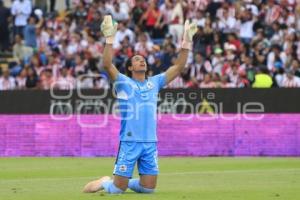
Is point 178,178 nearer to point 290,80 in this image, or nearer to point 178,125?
point 178,125

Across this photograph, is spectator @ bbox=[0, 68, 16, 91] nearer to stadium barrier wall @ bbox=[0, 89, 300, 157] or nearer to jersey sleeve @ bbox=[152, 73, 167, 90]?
stadium barrier wall @ bbox=[0, 89, 300, 157]

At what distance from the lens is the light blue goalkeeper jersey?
41.2ft

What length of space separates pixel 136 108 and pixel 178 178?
11.3 ft

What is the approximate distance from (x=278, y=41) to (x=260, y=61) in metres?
1.28

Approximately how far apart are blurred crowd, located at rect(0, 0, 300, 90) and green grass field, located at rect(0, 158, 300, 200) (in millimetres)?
4603

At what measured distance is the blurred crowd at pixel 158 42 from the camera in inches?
1008

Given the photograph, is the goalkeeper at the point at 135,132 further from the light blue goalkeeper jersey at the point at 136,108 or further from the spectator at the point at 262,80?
the spectator at the point at 262,80

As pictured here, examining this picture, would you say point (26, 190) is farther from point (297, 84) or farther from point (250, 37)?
point (250, 37)

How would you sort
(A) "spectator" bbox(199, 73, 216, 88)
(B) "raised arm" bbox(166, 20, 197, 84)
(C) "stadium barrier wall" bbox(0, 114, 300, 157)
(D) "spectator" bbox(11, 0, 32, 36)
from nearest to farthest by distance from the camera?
(B) "raised arm" bbox(166, 20, 197, 84)
(C) "stadium barrier wall" bbox(0, 114, 300, 157)
(A) "spectator" bbox(199, 73, 216, 88)
(D) "spectator" bbox(11, 0, 32, 36)

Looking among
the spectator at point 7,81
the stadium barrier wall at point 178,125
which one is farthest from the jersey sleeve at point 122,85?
the spectator at point 7,81

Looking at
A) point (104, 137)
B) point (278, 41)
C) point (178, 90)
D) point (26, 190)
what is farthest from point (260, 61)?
point (26, 190)

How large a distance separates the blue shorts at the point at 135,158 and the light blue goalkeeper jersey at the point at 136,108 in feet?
0.26

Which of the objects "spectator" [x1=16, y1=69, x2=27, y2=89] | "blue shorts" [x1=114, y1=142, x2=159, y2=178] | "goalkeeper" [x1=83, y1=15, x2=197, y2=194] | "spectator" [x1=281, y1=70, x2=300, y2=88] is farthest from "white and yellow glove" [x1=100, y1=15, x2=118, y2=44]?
"spectator" [x1=16, y1=69, x2=27, y2=89]

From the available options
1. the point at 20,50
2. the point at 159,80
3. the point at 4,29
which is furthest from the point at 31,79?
the point at 159,80
